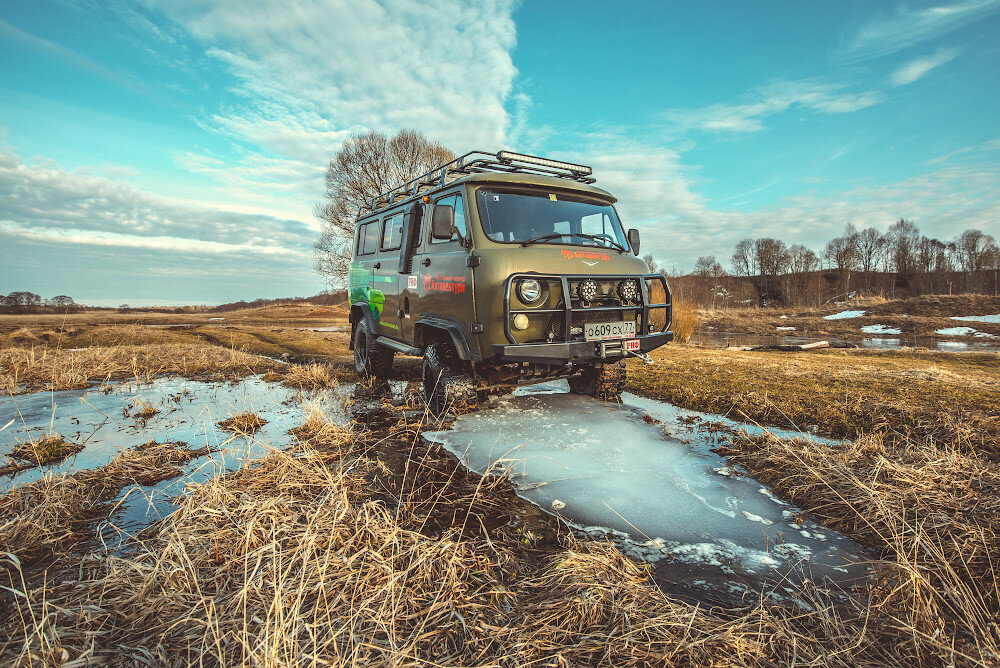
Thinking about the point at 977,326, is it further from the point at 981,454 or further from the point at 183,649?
the point at 183,649

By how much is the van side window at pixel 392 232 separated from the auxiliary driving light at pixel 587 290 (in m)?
2.90

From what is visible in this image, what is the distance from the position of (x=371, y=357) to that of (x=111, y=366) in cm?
479

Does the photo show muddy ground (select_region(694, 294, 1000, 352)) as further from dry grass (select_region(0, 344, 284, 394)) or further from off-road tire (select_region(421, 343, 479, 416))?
dry grass (select_region(0, 344, 284, 394))

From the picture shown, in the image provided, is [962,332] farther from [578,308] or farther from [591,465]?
[591,465]

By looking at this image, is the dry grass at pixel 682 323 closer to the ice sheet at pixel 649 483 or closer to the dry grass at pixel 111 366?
the ice sheet at pixel 649 483

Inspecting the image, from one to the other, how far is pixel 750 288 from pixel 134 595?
2534 inches

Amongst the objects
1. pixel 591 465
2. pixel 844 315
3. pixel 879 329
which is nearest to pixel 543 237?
pixel 591 465

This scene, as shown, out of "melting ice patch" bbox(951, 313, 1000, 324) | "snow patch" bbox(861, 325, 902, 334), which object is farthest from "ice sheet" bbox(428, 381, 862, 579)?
"melting ice patch" bbox(951, 313, 1000, 324)

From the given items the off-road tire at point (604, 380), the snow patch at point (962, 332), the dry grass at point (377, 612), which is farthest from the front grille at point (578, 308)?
the snow patch at point (962, 332)

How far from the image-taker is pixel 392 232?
6750mm

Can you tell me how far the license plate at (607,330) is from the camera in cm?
446

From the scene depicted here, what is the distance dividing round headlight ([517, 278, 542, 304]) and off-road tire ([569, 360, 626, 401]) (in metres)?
1.52

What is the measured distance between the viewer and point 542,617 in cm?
178

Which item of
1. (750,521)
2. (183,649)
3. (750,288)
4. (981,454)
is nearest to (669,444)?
(750,521)
